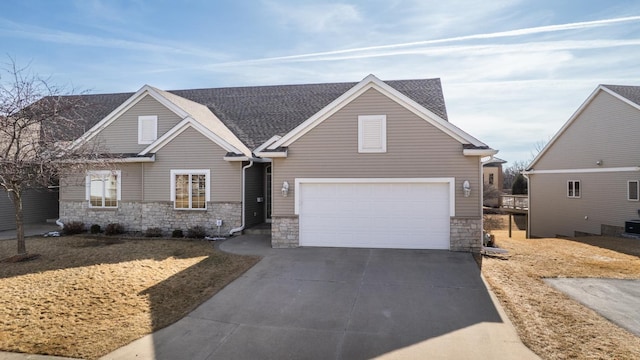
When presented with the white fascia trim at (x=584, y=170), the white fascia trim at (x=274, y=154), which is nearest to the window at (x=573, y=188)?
the white fascia trim at (x=584, y=170)

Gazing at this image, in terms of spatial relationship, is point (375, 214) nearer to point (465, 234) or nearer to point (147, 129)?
point (465, 234)

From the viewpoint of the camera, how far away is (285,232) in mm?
11883

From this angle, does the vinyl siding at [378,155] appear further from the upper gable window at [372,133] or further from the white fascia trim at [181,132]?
the white fascia trim at [181,132]

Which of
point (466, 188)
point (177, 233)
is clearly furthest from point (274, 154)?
point (466, 188)

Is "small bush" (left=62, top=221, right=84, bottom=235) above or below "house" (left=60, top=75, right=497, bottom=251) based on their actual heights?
below

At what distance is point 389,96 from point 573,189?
1419cm

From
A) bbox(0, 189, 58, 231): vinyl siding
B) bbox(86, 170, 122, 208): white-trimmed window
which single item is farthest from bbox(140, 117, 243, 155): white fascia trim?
bbox(0, 189, 58, 231): vinyl siding

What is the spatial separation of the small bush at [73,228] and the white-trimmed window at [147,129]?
4282mm

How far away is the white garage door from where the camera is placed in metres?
11.2

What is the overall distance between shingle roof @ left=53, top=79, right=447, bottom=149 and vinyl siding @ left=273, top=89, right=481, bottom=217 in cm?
456

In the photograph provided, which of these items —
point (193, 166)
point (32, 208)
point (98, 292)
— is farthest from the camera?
point (32, 208)

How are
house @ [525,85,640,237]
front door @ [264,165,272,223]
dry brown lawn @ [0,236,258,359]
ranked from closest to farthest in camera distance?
1. dry brown lawn @ [0,236,258,359]
2. house @ [525,85,640,237]
3. front door @ [264,165,272,223]

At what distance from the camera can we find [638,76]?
20234 mm

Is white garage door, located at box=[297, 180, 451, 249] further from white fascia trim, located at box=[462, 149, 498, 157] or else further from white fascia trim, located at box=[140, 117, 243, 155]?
white fascia trim, located at box=[140, 117, 243, 155]
